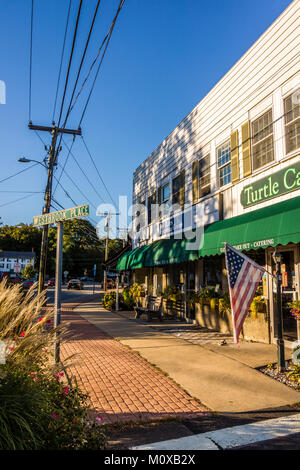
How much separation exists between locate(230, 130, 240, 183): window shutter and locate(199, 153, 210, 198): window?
5.24 feet

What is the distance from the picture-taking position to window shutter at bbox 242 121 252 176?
30.6ft

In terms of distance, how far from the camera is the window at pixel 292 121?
7805 millimetres

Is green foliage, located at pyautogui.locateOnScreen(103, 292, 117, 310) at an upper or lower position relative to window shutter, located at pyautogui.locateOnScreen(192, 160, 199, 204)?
lower

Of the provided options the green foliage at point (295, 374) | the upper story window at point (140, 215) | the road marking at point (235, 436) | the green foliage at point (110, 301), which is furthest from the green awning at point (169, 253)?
the road marking at point (235, 436)

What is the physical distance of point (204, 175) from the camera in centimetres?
1196

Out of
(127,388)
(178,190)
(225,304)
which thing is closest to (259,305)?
(225,304)

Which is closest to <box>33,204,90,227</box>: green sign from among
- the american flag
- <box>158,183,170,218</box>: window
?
the american flag

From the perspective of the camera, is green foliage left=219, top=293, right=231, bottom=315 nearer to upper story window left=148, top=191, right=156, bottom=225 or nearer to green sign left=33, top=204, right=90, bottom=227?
green sign left=33, top=204, right=90, bottom=227

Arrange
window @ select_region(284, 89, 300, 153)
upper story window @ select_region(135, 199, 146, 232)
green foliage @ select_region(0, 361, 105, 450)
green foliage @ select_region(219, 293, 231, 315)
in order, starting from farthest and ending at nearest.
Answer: upper story window @ select_region(135, 199, 146, 232), green foliage @ select_region(219, 293, 231, 315), window @ select_region(284, 89, 300, 153), green foliage @ select_region(0, 361, 105, 450)

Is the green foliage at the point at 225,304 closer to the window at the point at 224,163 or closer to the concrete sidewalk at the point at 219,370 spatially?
the concrete sidewalk at the point at 219,370

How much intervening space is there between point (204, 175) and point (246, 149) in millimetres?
2601

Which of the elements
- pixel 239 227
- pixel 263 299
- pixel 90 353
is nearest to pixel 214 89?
pixel 239 227

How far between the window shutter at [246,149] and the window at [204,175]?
2.17m

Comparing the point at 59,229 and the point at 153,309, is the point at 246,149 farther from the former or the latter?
the point at 153,309
